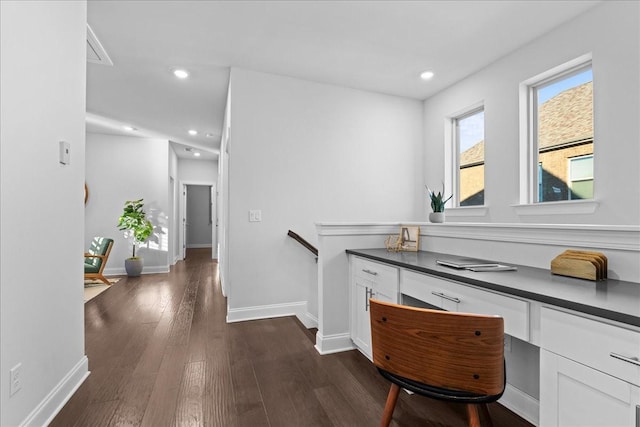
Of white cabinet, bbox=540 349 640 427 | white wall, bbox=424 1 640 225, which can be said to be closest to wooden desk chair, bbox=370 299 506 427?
white cabinet, bbox=540 349 640 427

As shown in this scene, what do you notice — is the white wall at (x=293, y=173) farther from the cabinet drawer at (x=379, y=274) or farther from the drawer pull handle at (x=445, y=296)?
the drawer pull handle at (x=445, y=296)

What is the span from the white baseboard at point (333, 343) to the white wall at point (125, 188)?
A: 492 cm

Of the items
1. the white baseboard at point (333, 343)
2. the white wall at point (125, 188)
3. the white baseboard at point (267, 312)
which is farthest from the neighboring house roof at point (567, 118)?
the white wall at point (125, 188)

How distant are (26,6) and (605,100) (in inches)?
144

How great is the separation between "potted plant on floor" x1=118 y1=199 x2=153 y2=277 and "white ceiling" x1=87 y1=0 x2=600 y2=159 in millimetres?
2183

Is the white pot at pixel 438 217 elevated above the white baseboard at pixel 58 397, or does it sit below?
above

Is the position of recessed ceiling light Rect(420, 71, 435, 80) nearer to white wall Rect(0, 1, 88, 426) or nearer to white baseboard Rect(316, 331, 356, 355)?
white baseboard Rect(316, 331, 356, 355)

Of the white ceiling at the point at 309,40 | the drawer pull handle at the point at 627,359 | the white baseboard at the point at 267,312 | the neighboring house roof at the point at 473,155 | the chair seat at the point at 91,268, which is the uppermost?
the white ceiling at the point at 309,40

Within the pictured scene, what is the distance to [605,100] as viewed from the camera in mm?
2439

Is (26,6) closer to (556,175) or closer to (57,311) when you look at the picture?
(57,311)

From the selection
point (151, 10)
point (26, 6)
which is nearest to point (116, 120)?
point (151, 10)

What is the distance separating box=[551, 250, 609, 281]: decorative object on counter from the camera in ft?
4.44

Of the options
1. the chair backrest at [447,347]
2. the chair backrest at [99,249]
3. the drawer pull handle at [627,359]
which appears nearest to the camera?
the drawer pull handle at [627,359]

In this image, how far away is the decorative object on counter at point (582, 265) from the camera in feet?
4.44
